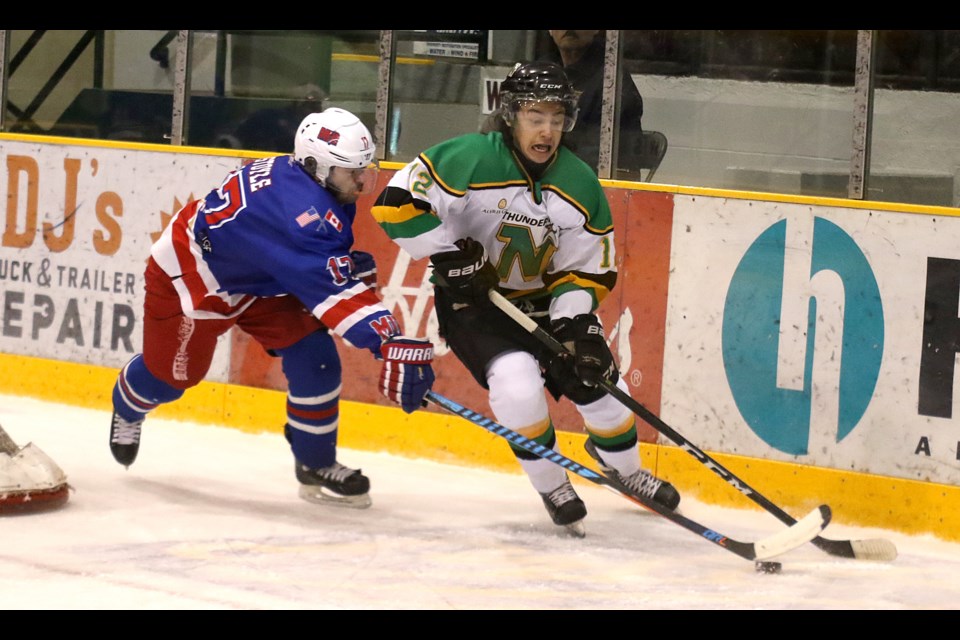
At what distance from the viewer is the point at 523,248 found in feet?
11.4

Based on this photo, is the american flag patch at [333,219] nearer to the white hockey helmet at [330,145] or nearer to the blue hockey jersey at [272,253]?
the blue hockey jersey at [272,253]

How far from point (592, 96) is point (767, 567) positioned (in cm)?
164

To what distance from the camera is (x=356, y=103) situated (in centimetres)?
464

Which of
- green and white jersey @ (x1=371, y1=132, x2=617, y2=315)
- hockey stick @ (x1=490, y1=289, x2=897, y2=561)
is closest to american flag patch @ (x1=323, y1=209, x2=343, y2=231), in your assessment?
green and white jersey @ (x1=371, y1=132, x2=617, y2=315)

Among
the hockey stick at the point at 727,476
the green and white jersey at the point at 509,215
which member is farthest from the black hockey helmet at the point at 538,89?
the hockey stick at the point at 727,476

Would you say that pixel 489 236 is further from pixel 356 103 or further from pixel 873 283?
pixel 356 103

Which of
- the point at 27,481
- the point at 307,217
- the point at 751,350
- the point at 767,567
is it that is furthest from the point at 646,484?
the point at 27,481

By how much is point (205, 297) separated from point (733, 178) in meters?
1.50

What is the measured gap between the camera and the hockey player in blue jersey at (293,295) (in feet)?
10.8

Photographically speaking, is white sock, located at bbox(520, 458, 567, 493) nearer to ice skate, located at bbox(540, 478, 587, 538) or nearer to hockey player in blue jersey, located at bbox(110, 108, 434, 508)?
ice skate, located at bbox(540, 478, 587, 538)

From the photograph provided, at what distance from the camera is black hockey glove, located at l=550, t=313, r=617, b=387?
11.1ft

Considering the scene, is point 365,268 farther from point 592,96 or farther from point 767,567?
point 767,567

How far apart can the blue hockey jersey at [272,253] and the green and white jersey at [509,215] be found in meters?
0.17
